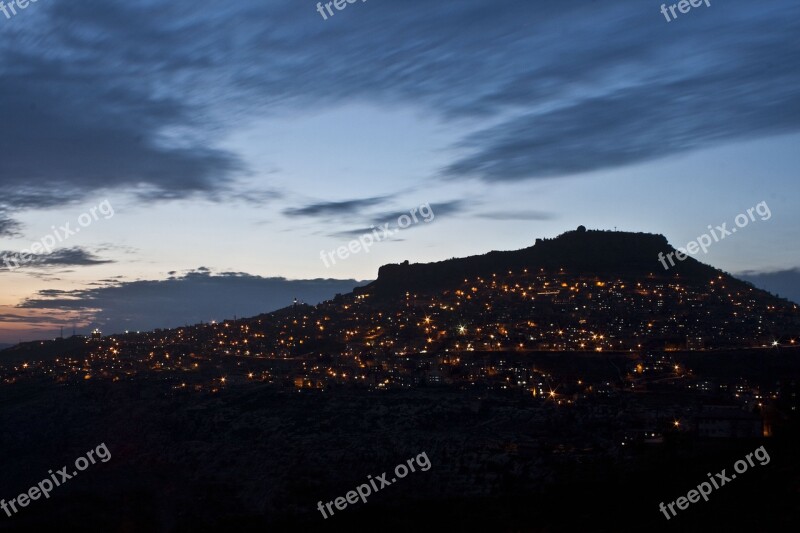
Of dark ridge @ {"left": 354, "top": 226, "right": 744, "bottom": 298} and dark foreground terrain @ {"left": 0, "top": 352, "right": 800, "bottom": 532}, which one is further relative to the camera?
dark ridge @ {"left": 354, "top": 226, "right": 744, "bottom": 298}

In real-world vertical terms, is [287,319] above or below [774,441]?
above

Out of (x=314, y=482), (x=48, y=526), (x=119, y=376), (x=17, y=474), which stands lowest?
(x=314, y=482)

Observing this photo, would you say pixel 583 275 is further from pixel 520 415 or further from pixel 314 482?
pixel 314 482

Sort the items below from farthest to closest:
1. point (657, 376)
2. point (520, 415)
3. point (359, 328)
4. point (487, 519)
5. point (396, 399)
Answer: point (359, 328) → point (657, 376) → point (396, 399) → point (520, 415) → point (487, 519)

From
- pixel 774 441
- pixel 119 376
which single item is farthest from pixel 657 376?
pixel 119 376

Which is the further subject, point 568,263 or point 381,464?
point 568,263

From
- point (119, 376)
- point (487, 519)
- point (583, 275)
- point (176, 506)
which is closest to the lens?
point (487, 519)

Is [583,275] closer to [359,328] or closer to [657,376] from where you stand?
[359,328]

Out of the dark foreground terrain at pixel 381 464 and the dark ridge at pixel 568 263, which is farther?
the dark ridge at pixel 568 263

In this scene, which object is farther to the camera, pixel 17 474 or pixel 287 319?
pixel 287 319
